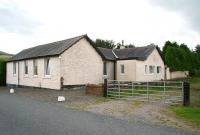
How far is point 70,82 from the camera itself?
86.7 ft

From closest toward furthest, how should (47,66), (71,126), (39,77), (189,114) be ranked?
(71,126) < (189,114) < (47,66) < (39,77)

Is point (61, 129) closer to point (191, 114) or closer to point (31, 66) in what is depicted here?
point (191, 114)

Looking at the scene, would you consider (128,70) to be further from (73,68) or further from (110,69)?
(73,68)

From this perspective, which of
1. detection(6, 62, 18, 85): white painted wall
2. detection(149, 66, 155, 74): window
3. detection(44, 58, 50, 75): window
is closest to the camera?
detection(44, 58, 50, 75): window

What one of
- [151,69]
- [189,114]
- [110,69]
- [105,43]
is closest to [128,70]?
[110,69]

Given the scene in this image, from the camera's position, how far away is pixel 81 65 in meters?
27.7

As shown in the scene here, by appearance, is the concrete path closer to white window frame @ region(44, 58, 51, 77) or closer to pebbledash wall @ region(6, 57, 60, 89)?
pebbledash wall @ region(6, 57, 60, 89)

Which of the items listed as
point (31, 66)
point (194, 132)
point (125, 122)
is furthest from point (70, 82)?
point (194, 132)

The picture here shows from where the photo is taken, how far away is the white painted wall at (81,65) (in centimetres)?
2615

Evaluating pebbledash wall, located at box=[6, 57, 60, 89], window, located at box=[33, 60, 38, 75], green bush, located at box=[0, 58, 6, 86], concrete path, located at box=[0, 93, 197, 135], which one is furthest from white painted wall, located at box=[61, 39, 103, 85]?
concrete path, located at box=[0, 93, 197, 135]

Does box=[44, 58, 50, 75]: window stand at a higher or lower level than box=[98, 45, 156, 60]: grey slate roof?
lower

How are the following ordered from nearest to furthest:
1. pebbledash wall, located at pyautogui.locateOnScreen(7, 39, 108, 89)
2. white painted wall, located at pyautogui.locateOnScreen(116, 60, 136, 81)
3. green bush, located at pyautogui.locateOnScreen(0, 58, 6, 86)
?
pebbledash wall, located at pyautogui.locateOnScreen(7, 39, 108, 89) < white painted wall, located at pyautogui.locateOnScreen(116, 60, 136, 81) < green bush, located at pyautogui.locateOnScreen(0, 58, 6, 86)

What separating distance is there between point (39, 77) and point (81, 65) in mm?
4591

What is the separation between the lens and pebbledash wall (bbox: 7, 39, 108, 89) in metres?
25.9
